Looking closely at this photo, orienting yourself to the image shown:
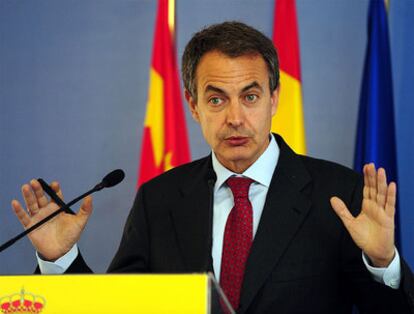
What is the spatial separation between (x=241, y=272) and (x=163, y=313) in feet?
2.35

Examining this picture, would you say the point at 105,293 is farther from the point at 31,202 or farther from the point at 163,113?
the point at 163,113

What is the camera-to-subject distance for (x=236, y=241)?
206 centimetres

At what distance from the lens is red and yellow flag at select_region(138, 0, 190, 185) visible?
3.41 m

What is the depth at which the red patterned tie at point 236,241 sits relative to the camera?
6.53 ft

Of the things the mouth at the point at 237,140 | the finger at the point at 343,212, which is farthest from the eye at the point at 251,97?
the finger at the point at 343,212

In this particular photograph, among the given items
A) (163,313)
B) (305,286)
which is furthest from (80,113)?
(163,313)

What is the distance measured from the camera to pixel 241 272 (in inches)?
78.8

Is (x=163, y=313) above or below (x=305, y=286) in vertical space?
above

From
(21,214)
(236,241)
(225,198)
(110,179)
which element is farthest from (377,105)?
(21,214)

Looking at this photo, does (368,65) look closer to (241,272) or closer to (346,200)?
(346,200)

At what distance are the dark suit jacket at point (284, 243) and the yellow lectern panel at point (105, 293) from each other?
46 cm

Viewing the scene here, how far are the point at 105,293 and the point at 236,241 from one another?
75 cm

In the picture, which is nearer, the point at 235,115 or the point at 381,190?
the point at 381,190

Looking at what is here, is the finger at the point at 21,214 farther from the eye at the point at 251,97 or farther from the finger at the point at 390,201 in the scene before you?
the finger at the point at 390,201
